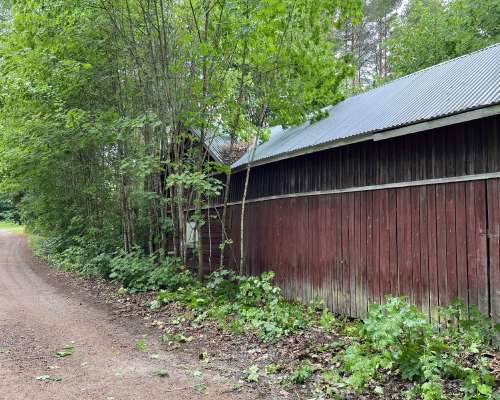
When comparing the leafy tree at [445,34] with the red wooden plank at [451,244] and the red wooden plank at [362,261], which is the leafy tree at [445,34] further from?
the red wooden plank at [451,244]

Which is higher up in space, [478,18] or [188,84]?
[478,18]

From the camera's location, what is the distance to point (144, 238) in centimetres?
1346

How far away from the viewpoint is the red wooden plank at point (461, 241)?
5.48 meters

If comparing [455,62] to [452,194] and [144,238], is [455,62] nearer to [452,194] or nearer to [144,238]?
[452,194]

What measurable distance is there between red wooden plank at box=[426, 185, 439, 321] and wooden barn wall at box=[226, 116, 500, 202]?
29 centimetres

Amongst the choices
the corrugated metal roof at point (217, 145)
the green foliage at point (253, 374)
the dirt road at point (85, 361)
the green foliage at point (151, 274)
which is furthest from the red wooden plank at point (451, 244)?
the corrugated metal roof at point (217, 145)

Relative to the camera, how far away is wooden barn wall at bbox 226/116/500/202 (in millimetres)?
5297

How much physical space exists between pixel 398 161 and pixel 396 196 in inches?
19.7

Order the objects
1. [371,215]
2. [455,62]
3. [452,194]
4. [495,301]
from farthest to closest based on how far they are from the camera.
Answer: [455,62] → [371,215] → [452,194] → [495,301]

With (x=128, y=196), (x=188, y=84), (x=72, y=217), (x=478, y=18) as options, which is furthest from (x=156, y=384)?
(x=478, y=18)

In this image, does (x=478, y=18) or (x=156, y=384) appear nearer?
(x=156, y=384)

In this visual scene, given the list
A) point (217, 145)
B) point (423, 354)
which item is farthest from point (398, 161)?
point (217, 145)

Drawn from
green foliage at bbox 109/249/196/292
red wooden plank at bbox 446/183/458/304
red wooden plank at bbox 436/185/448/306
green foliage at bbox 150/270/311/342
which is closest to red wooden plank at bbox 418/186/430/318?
red wooden plank at bbox 436/185/448/306

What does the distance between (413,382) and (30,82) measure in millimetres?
9695
